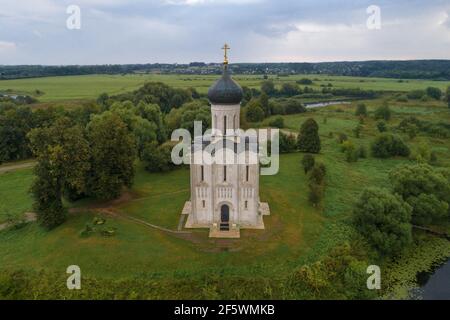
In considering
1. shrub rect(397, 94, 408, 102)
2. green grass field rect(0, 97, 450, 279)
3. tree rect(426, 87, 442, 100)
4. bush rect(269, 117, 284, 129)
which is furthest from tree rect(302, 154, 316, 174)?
tree rect(426, 87, 442, 100)

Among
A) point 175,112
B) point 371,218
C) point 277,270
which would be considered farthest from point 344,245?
point 175,112

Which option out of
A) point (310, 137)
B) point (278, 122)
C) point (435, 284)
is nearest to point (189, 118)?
point (310, 137)

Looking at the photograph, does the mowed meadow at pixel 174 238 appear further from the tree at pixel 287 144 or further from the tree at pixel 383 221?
the tree at pixel 287 144

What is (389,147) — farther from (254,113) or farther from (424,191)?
(254,113)

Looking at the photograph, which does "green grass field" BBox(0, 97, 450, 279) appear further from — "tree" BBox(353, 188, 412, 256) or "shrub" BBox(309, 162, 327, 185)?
"tree" BBox(353, 188, 412, 256)

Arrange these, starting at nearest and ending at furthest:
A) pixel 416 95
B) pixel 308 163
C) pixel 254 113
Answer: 1. pixel 308 163
2. pixel 254 113
3. pixel 416 95
